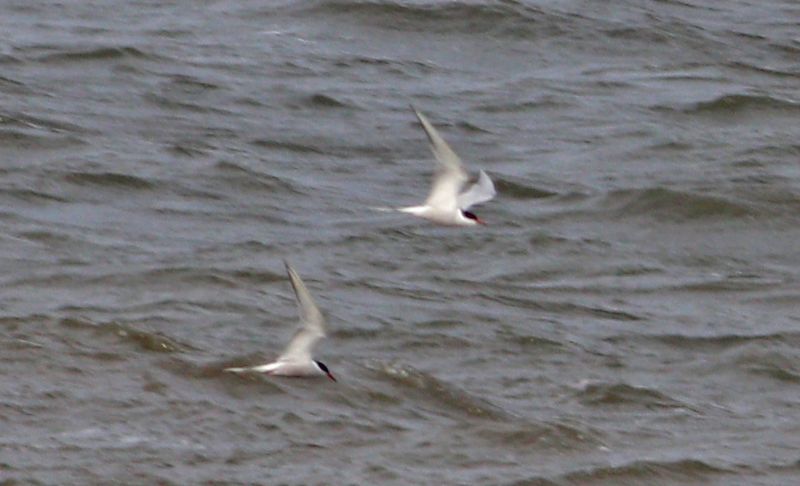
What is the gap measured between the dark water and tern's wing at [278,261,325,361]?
0.36 metres

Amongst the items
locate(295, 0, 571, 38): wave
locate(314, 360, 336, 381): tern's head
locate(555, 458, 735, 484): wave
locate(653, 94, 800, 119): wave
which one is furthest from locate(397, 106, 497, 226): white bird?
locate(295, 0, 571, 38): wave

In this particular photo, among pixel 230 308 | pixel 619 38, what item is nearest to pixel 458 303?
pixel 230 308

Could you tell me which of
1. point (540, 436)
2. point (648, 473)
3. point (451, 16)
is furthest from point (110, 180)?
point (451, 16)

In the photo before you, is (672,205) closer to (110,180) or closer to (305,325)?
(110,180)

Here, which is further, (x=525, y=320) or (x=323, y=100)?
(x=323, y=100)

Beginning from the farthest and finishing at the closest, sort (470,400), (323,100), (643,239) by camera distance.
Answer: (323,100)
(643,239)
(470,400)

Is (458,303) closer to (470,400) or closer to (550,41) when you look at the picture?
(470,400)

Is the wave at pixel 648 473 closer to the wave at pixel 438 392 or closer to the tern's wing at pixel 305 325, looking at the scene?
A: the wave at pixel 438 392

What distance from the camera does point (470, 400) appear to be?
9.79m

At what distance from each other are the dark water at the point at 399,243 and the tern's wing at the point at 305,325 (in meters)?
0.36

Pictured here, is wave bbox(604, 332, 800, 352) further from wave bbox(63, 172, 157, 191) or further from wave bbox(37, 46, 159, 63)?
wave bbox(37, 46, 159, 63)

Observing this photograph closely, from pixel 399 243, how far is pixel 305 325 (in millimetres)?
3777

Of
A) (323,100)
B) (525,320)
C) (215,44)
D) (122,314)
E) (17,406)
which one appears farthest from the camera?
(215,44)

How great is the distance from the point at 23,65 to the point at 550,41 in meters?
4.90
